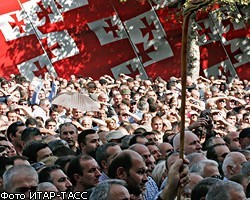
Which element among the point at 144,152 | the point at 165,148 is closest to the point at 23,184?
the point at 144,152

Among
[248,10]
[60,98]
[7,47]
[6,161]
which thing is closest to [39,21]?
[7,47]

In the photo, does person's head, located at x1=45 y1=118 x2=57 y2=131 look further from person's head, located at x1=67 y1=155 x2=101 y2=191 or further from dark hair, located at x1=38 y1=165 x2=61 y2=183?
dark hair, located at x1=38 y1=165 x2=61 y2=183

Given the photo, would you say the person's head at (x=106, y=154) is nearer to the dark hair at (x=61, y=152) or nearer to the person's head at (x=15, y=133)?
the dark hair at (x=61, y=152)

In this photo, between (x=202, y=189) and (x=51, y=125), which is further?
(x=51, y=125)

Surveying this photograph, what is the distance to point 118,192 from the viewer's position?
716cm

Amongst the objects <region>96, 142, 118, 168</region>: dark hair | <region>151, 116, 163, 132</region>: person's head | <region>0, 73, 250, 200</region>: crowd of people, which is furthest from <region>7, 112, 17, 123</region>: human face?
<region>96, 142, 118, 168</region>: dark hair

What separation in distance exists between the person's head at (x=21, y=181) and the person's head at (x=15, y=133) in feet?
13.5

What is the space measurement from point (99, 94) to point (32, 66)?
23.6 feet

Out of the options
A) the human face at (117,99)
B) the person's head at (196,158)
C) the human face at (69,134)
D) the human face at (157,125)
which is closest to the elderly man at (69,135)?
the human face at (69,134)

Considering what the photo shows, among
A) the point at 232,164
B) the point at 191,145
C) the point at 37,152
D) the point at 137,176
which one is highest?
the point at 37,152

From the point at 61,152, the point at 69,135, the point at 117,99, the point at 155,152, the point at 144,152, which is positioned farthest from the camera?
the point at 117,99

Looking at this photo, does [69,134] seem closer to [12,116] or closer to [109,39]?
[12,116]

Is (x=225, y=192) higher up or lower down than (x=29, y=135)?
lower down

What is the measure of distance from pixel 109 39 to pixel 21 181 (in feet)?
61.1
